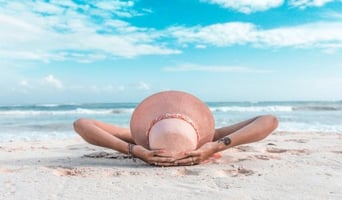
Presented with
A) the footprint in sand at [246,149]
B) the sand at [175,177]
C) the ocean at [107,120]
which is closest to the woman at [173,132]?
the sand at [175,177]

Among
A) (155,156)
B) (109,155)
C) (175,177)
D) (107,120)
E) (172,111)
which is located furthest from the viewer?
(107,120)

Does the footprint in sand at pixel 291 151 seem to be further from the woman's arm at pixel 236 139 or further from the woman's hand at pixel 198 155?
the woman's hand at pixel 198 155

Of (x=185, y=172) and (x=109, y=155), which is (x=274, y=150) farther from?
(x=109, y=155)

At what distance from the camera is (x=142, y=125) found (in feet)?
12.0

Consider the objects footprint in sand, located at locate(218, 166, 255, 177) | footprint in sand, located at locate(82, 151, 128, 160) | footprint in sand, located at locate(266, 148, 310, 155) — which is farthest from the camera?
footprint in sand, located at locate(266, 148, 310, 155)

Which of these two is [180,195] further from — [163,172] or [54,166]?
[54,166]

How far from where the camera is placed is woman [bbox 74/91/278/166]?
11.0 feet

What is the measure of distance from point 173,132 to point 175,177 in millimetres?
437

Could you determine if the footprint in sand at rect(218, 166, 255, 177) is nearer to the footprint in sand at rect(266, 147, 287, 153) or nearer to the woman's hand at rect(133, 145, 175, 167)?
the woman's hand at rect(133, 145, 175, 167)

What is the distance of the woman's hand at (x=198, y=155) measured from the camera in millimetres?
3357

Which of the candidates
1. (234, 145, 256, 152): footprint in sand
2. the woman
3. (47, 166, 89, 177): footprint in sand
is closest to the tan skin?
the woman

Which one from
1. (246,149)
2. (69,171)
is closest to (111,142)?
(69,171)

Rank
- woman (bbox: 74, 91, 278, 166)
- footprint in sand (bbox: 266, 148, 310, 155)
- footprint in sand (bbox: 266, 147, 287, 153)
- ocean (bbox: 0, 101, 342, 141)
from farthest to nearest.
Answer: ocean (bbox: 0, 101, 342, 141) → footprint in sand (bbox: 266, 147, 287, 153) → footprint in sand (bbox: 266, 148, 310, 155) → woman (bbox: 74, 91, 278, 166)

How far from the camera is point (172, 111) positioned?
3588 mm
